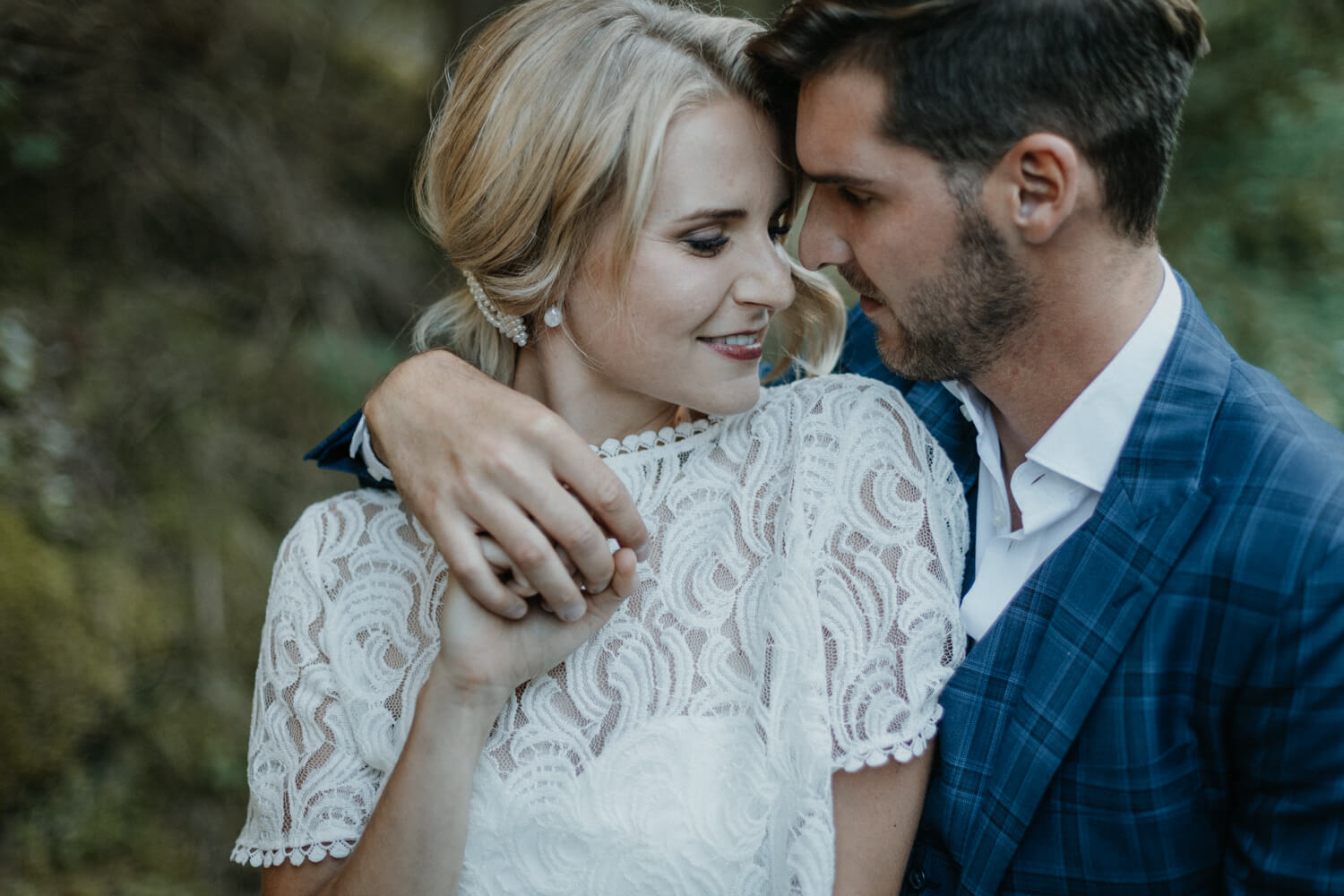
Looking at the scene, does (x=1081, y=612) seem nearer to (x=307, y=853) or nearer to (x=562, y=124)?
(x=562, y=124)

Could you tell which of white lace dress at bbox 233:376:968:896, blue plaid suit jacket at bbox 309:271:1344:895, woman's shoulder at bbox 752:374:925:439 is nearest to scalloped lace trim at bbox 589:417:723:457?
white lace dress at bbox 233:376:968:896

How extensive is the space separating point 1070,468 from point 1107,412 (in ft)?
0.36

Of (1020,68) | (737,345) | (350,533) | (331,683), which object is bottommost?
(331,683)

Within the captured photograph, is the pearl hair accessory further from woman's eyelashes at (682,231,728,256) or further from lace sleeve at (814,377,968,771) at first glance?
lace sleeve at (814,377,968,771)

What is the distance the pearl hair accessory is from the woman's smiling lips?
1.27ft

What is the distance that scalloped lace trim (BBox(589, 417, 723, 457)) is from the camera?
2010mm

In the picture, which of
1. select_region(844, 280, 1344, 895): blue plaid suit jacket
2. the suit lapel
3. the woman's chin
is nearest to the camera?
select_region(844, 280, 1344, 895): blue plaid suit jacket

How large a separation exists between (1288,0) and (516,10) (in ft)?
7.21

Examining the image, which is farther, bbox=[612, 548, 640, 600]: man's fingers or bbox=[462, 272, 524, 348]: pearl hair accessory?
bbox=[462, 272, 524, 348]: pearl hair accessory

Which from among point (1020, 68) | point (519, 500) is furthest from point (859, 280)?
point (519, 500)

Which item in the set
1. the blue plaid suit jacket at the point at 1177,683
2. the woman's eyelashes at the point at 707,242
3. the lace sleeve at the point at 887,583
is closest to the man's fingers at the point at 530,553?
the lace sleeve at the point at 887,583

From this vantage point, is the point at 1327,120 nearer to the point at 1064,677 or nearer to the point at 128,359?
the point at 1064,677

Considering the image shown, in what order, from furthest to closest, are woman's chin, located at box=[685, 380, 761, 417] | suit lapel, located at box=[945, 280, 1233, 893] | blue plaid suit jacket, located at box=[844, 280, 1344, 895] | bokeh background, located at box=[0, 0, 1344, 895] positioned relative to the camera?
bokeh background, located at box=[0, 0, 1344, 895] < woman's chin, located at box=[685, 380, 761, 417] < suit lapel, located at box=[945, 280, 1233, 893] < blue plaid suit jacket, located at box=[844, 280, 1344, 895]

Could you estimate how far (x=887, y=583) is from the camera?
1718mm
